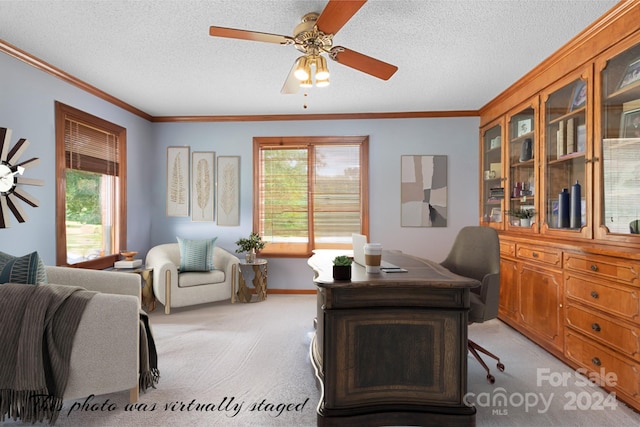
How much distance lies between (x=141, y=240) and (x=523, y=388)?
4.53 meters

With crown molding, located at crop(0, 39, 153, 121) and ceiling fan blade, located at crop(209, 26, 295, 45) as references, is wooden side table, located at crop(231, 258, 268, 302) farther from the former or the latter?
ceiling fan blade, located at crop(209, 26, 295, 45)

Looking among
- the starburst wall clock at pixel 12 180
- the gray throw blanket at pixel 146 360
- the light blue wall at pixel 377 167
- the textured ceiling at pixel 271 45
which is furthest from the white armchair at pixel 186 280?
the textured ceiling at pixel 271 45

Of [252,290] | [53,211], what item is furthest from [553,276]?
[53,211]

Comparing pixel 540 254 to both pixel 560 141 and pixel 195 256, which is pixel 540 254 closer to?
pixel 560 141

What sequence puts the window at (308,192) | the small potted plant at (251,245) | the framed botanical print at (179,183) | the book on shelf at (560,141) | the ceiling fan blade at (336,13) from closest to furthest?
the ceiling fan blade at (336,13), the book on shelf at (560,141), the small potted plant at (251,245), the window at (308,192), the framed botanical print at (179,183)

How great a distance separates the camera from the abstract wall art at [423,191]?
15.3 ft

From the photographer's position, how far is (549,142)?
3.08 meters

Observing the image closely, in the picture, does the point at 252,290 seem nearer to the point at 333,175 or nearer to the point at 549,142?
the point at 333,175

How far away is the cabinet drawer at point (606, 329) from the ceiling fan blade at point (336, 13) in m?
2.41

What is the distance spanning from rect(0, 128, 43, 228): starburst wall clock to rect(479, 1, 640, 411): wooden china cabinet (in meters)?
4.36

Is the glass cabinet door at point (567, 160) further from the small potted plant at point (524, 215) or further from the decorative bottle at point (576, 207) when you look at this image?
the small potted plant at point (524, 215)

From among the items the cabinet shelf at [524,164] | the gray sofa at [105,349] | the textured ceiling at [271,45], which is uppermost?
the textured ceiling at [271,45]

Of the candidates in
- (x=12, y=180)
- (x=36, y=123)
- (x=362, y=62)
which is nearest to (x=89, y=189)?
(x=36, y=123)

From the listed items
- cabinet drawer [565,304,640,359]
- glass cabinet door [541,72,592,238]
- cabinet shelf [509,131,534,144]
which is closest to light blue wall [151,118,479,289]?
cabinet shelf [509,131,534,144]
